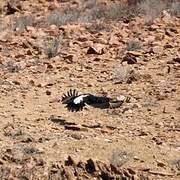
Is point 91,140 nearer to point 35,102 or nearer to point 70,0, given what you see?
point 35,102

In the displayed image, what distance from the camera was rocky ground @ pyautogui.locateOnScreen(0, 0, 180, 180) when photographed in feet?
17.0

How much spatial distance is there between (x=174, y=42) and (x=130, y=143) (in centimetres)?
405

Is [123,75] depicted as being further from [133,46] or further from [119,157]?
[119,157]

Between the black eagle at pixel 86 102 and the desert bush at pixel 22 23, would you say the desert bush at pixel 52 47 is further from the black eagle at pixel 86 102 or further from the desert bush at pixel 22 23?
the black eagle at pixel 86 102

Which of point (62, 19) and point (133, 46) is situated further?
point (62, 19)

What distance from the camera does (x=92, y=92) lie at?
294 inches

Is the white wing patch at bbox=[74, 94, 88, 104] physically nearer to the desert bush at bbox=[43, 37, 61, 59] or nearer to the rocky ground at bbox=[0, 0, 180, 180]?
the rocky ground at bbox=[0, 0, 180, 180]

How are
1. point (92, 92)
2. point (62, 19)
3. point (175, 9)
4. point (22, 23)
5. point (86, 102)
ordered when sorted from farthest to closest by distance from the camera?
point (22, 23)
point (62, 19)
point (175, 9)
point (92, 92)
point (86, 102)

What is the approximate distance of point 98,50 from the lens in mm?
9125

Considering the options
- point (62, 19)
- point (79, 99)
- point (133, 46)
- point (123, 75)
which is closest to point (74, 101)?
point (79, 99)

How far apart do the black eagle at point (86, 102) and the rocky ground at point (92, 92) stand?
0.34ft

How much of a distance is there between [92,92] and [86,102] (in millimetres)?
512

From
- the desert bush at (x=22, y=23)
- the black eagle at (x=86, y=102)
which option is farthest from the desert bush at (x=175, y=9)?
the black eagle at (x=86, y=102)

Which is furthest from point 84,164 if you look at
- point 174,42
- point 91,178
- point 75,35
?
point 75,35
